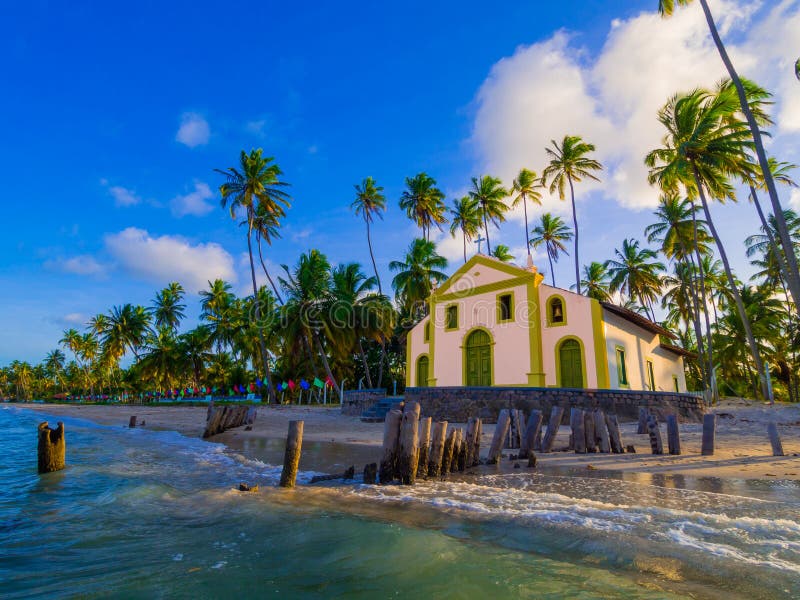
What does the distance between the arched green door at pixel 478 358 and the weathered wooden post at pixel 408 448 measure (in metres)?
15.1

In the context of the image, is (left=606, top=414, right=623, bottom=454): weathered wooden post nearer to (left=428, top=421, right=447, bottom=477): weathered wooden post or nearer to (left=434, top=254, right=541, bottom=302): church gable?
(left=428, top=421, right=447, bottom=477): weathered wooden post

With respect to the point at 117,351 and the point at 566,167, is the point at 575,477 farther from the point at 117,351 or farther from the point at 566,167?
the point at 117,351

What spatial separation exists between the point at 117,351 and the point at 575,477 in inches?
2599

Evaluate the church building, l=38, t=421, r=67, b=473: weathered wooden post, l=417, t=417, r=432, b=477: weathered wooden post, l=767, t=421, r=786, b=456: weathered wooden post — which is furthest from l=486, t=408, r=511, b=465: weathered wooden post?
the church building

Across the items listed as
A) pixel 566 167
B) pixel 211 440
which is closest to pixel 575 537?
pixel 211 440

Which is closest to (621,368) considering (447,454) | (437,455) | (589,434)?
(589,434)

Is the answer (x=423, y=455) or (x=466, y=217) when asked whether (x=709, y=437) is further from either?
(x=466, y=217)

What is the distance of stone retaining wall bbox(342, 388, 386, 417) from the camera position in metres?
24.3

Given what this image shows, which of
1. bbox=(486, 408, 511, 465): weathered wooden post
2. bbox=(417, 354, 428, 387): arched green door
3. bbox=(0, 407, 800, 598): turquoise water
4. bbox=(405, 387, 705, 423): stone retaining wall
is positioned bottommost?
bbox=(0, 407, 800, 598): turquoise water

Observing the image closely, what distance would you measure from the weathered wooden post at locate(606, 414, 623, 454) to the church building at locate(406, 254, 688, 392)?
8195mm

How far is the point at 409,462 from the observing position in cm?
759

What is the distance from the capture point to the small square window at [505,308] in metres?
22.2

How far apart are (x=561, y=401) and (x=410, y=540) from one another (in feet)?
47.3

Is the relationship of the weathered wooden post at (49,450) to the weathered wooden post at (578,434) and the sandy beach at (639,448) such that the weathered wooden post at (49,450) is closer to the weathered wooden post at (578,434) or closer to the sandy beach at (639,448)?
the sandy beach at (639,448)
